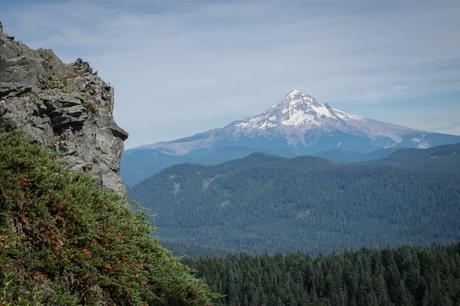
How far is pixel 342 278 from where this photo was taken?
181 metres

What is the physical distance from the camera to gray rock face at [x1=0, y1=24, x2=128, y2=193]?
21.1 m

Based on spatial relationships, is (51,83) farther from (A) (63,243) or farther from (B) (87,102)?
(A) (63,243)

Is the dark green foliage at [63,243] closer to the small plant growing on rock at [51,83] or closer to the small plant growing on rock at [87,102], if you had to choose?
the small plant growing on rock at [87,102]

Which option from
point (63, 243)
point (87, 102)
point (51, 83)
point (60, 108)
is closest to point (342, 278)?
point (87, 102)

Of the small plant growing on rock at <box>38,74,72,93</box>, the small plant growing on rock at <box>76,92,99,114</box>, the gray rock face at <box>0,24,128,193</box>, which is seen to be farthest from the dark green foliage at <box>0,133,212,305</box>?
the small plant growing on rock at <box>38,74,72,93</box>

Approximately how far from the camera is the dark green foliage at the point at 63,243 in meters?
12.1

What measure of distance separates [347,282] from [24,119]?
17358 centimetres

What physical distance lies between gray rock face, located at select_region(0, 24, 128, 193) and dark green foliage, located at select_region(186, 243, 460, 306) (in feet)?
453

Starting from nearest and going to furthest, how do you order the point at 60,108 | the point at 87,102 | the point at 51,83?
the point at 60,108
the point at 51,83
the point at 87,102

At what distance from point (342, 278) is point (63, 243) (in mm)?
177724

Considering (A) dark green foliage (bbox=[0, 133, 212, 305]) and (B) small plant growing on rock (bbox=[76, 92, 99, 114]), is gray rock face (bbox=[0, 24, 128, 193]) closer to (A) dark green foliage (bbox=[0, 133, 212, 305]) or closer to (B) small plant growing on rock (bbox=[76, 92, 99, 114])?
(B) small plant growing on rock (bbox=[76, 92, 99, 114])

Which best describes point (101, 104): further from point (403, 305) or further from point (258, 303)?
point (403, 305)

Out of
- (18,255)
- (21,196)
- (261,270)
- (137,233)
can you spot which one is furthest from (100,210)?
(261,270)

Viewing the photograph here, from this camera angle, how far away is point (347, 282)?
180625mm
